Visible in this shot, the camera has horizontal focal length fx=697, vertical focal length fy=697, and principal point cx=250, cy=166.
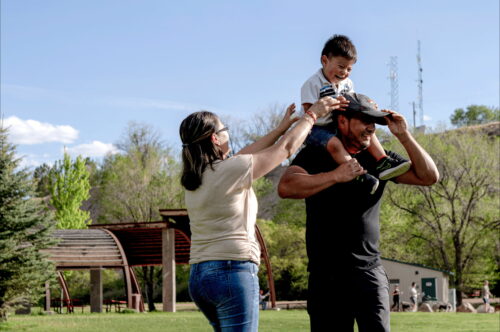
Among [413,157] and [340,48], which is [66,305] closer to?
[340,48]

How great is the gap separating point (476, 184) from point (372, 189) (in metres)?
40.7

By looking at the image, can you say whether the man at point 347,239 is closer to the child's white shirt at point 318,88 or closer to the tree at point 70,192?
the child's white shirt at point 318,88

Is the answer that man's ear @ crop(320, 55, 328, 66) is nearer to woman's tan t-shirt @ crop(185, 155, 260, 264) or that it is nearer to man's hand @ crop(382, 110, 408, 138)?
man's hand @ crop(382, 110, 408, 138)

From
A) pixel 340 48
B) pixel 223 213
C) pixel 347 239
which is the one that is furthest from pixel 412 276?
pixel 223 213

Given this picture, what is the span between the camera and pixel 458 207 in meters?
43.2

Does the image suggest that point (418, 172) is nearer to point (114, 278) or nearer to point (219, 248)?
point (219, 248)

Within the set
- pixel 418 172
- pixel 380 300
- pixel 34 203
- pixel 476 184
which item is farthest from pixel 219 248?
pixel 476 184

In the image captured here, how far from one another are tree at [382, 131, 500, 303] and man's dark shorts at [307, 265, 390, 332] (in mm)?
39770

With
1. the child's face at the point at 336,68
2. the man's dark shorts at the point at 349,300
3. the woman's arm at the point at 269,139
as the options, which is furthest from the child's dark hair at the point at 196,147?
the child's face at the point at 336,68

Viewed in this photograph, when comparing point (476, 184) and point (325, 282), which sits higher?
point (476, 184)

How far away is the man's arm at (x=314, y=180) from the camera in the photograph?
421 cm

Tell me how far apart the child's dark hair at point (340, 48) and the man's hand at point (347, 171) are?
137 cm

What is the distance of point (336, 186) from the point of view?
15.0 feet

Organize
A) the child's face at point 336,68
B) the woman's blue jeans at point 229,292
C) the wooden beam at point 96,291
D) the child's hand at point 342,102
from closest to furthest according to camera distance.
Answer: the woman's blue jeans at point 229,292 < the child's hand at point 342,102 < the child's face at point 336,68 < the wooden beam at point 96,291
